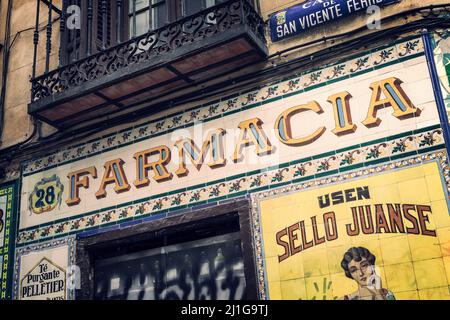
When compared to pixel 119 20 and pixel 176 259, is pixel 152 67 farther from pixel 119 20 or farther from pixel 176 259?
pixel 176 259

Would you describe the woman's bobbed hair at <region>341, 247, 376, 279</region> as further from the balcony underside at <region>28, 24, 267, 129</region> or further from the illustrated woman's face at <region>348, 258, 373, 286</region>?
the balcony underside at <region>28, 24, 267, 129</region>

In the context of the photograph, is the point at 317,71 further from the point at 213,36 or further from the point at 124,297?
the point at 124,297

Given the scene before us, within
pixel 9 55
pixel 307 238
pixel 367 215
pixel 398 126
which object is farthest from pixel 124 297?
pixel 9 55

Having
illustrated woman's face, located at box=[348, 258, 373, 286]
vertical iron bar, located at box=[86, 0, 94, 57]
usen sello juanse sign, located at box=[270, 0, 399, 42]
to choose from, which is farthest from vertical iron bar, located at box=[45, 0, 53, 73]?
illustrated woman's face, located at box=[348, 258, 373, 286]

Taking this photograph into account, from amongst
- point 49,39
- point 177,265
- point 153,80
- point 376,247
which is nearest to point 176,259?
point 177,265

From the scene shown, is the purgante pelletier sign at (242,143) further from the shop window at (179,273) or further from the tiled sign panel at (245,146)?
the shop window at (179,273)

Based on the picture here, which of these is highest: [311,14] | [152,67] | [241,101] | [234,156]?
[311,14]

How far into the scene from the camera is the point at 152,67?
620 cm

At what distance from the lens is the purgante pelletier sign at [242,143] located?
5297 mm

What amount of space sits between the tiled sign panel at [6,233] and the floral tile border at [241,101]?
1.25ft

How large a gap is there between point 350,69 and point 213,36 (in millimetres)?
1535

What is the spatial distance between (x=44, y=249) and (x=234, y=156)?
2905 millimetres

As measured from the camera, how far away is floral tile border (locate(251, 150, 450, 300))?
4918 millimetres

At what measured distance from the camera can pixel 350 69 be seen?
5656 mm
